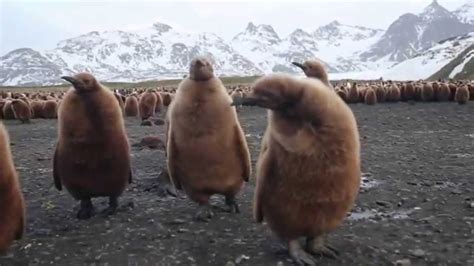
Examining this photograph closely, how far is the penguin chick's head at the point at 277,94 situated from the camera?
370 centimetres

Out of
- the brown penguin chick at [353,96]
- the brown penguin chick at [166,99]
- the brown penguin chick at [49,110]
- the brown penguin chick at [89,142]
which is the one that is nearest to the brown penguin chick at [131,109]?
the brown penguin chick at [49,110]

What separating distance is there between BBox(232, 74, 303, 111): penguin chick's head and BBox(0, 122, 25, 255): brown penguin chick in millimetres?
1645

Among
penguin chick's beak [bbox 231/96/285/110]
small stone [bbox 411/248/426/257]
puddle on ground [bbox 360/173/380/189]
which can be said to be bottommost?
puddle on ground [bbox 360/173/380/189]

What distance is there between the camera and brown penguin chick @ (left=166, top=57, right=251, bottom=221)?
17.0 feet

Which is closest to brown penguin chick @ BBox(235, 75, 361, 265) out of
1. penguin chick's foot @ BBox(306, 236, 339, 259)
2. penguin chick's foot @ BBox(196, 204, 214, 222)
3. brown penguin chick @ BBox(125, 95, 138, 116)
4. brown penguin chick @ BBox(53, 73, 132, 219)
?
penguin chick's foot @ BBox(306, 236, 339, 259)

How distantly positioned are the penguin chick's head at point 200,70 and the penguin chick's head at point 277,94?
150 centimetres

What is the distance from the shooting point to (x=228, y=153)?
17.2 feet

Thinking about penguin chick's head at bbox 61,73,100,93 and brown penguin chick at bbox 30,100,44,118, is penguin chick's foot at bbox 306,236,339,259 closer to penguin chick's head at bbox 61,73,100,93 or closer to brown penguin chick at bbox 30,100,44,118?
penguin chick's head at bbox 61,73,100,93

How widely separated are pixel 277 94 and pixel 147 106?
48.3 feet

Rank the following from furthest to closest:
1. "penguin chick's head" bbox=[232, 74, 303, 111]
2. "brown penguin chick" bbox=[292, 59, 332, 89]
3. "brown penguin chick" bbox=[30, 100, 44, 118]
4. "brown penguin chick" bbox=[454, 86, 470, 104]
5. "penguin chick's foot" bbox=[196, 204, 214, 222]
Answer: "brown penguin chick" bbox=[454, 86, 470, 104] → "brown penguin chick" bbox=[30, 100, 44, 118] → "brown penguin chick" bbox=[292, 59, 332, 89] → "penguin chick's foot" bbox=[196, 204, 214, 222] → "penguin chick's head" bbox=[232, 74, 303, 111]

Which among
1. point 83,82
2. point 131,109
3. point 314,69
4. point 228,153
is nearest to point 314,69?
point 314,69

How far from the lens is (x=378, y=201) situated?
5836 millimetres

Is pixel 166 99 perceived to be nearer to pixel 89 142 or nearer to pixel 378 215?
pixel 89 142

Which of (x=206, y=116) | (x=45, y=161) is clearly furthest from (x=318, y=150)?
(x=45, y=161)
